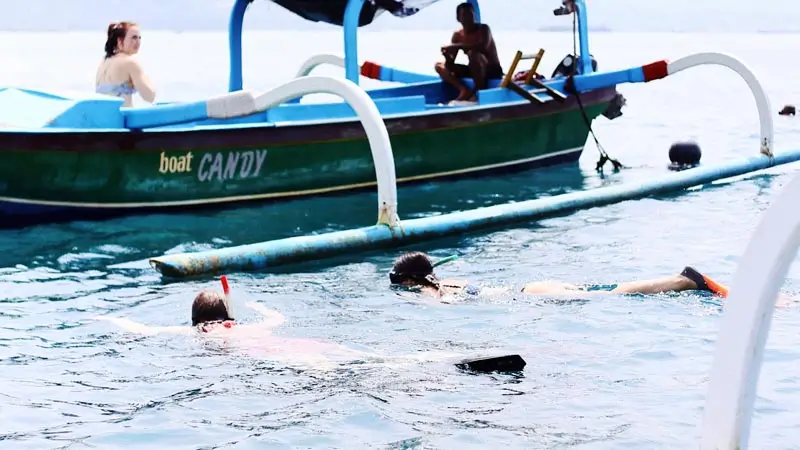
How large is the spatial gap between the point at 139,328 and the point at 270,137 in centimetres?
481

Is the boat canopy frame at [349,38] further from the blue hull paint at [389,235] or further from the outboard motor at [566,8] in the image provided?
the blue hull paint at [389,235]

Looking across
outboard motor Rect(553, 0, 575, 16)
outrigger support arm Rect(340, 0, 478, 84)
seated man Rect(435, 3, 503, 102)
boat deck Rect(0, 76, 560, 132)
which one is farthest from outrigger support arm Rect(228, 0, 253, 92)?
outboard motor Rect(553, 0, 575, 16)

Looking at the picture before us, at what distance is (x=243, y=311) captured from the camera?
8680mm

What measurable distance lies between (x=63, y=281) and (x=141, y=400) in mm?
3306

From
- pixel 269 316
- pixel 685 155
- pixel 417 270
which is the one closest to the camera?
pixel 269 316

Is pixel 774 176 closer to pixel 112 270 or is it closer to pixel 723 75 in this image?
pixel 112 270

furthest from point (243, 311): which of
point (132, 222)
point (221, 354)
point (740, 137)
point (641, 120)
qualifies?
point (641, 120)

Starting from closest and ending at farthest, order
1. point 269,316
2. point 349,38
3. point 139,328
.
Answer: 1. point 139,328
2. point 269,316
3. point 349,38

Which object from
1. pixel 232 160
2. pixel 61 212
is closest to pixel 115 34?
pixel 232 160

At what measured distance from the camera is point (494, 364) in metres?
6.74

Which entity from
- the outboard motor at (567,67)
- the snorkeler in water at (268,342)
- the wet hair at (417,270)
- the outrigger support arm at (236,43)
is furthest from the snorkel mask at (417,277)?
the outboard motor at (567,67)

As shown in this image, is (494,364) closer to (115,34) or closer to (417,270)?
(417,270)

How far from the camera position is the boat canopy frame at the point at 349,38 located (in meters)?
12.7

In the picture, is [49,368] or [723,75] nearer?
[49,368]
